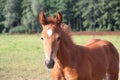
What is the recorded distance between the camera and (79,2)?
210 ft

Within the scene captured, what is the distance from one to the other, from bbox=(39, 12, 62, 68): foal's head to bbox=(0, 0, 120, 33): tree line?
51.3m

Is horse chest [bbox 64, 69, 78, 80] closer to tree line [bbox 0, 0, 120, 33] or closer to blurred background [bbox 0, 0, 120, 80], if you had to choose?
blurred background [bbox 0, 0, 120, 80]

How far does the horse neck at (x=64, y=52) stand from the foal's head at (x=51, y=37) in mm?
268

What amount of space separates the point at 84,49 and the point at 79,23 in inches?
2208

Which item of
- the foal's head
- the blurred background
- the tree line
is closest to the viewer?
the foal's head

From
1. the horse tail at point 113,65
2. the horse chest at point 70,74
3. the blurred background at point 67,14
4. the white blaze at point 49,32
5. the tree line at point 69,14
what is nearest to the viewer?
the white blaze at point 49,32


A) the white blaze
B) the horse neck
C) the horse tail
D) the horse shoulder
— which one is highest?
the white blaze

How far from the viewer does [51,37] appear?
5.30 metres

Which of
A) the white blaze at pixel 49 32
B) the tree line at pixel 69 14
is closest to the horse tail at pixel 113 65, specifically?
the white blaze at pixel 49 32

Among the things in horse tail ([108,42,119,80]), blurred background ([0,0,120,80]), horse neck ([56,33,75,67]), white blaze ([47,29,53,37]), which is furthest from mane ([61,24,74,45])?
blurred background ([0,0,120,80])

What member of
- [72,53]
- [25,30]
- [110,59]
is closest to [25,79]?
[110,59]

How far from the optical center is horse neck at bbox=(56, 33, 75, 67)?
5.72 meters

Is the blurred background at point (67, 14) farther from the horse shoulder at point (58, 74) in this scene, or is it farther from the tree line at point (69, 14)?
the horse shoulder at point (58, 74)

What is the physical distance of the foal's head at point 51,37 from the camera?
16.9ft
